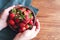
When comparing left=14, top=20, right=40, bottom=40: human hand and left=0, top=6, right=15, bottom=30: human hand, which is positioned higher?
left=0, top=6, right=15, bottom=30: human hand

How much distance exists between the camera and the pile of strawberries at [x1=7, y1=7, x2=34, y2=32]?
2.57 ft

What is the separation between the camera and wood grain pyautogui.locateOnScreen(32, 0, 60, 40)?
855 mm

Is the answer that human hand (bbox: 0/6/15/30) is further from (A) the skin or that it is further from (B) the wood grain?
(B) the wood grain

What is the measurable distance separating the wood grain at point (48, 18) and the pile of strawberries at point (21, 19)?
10 cm

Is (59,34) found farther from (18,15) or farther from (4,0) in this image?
(4,0)

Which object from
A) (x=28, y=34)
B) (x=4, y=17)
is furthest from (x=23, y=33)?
(x=4, y=17)

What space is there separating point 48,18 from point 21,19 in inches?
7.9

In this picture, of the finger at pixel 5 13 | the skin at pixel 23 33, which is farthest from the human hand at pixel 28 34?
the finger at pixel 5 13

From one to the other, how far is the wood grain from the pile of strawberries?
0.34 ft

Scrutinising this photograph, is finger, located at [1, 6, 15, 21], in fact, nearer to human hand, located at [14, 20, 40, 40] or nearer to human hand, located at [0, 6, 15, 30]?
human hand, located at [0, 6, 15, 30]

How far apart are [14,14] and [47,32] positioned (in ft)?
0.68

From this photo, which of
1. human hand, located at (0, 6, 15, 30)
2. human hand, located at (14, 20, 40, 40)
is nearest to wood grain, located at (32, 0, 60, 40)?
human hand, located at (14, 20, 40, 40)

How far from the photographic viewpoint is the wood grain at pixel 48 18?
2.81 feet

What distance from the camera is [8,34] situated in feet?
2.68
